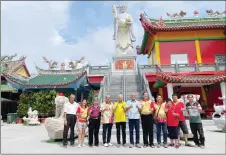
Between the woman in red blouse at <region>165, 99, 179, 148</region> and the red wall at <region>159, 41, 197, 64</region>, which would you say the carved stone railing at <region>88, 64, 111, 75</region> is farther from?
the woman in red blouse at <region>165, 99, 179, 148</region>

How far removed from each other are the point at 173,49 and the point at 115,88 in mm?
8016

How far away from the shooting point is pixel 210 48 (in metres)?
17.1

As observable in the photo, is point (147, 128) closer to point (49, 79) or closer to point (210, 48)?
point (49, 79)

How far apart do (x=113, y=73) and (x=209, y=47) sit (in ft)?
28.3

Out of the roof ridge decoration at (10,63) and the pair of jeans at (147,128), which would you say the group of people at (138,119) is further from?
the roof ridge decoration at (10,63)

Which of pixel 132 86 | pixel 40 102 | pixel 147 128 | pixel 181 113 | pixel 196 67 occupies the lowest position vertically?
pixel 147 128

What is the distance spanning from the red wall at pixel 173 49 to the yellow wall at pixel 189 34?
51cm

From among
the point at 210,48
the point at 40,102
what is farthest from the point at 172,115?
the point at 210,48

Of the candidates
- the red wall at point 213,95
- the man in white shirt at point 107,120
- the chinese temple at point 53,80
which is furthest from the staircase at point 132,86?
the red wall at point 213,95

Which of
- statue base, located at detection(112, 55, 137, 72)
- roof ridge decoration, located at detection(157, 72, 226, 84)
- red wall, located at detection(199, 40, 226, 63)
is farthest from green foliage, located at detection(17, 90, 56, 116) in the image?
red wall, located at detection(199, 40, 226, 63)

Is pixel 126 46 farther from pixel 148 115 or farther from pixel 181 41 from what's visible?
pixel 148 115

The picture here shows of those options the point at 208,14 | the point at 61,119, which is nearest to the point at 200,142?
the point at 61,119

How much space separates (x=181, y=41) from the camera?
17266 millimetres

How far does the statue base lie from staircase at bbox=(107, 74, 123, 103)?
194 cm
